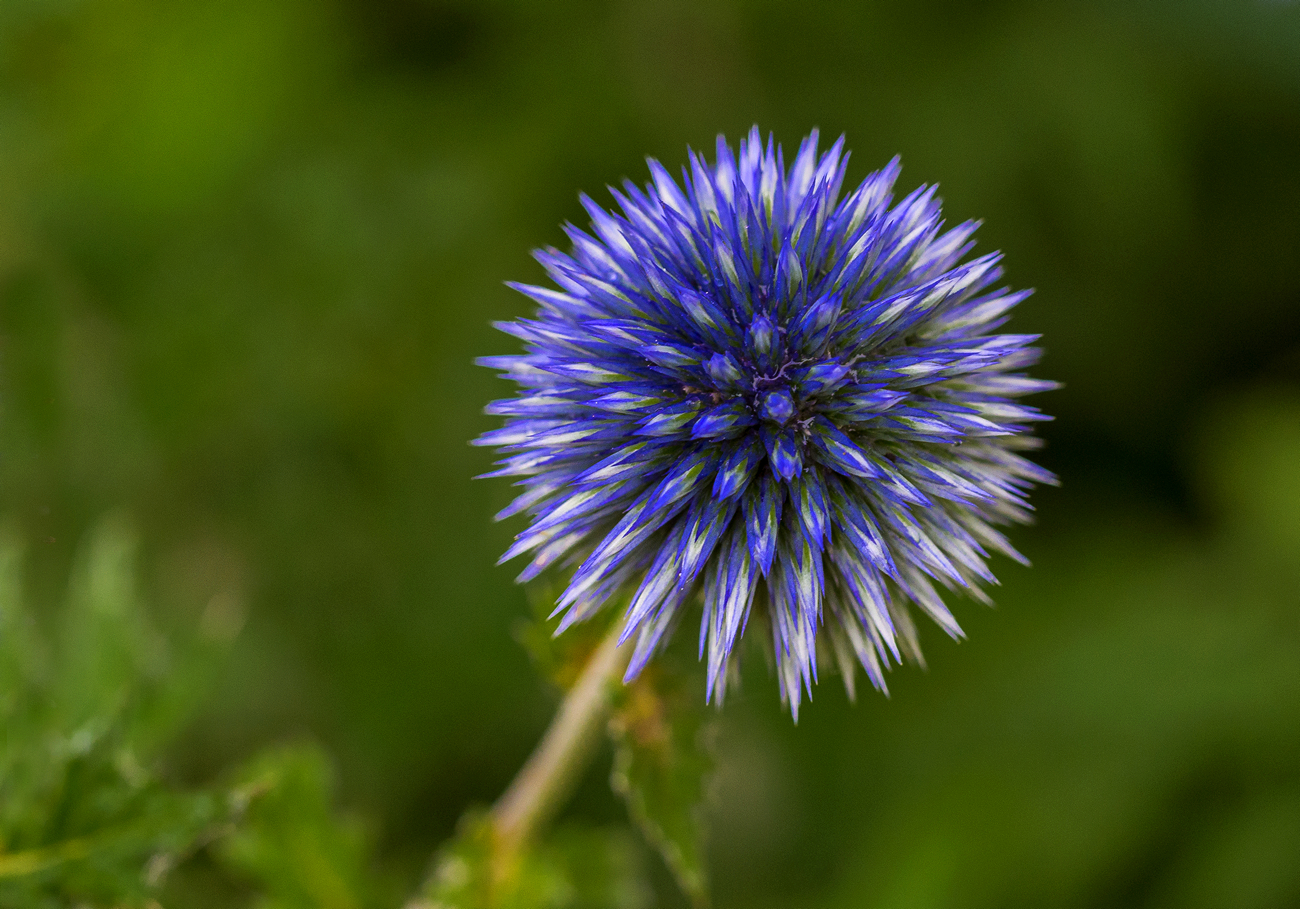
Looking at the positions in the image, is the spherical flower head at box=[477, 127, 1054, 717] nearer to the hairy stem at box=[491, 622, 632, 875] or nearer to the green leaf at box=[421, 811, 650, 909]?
the hairy stem at box=[491, 622, 632, 875]

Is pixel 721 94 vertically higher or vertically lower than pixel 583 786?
higher

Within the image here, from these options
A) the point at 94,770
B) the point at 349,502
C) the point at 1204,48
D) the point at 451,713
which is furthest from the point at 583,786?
the point at 1204,48

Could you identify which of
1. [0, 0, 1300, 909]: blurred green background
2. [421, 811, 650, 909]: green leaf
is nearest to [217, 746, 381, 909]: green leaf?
[421, 811, 650, 909]: green leaf

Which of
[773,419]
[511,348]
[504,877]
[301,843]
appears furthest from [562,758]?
[511,348]

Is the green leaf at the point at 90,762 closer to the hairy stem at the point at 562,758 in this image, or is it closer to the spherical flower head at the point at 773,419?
the hairy stem at the point at 562,758

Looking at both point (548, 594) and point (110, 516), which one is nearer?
point (548, 594)

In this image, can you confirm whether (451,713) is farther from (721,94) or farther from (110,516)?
(721,94)
